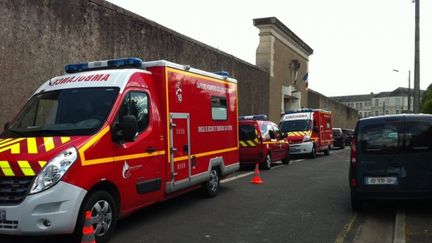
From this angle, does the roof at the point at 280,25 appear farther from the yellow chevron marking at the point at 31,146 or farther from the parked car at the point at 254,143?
the yellow chevron marking at the point at 31,146

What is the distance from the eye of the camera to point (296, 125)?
2314 centimetres

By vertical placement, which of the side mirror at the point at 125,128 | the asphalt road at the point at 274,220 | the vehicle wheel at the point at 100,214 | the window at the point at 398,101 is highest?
the window at the point at 398,101

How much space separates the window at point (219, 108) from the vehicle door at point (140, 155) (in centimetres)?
251

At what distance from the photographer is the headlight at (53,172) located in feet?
18.0

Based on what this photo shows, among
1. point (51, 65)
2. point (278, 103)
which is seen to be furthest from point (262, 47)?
point (51, 65)

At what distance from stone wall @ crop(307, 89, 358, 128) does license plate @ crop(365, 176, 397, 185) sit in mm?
34528

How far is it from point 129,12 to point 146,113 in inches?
331

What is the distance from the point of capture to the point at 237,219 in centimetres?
789

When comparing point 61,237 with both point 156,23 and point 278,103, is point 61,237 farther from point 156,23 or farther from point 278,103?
point 278,103

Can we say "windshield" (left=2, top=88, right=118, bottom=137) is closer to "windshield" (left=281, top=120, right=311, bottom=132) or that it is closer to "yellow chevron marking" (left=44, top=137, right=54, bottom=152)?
"yellow chevron marking" (left=44, top=137, right=54, bottom=152)

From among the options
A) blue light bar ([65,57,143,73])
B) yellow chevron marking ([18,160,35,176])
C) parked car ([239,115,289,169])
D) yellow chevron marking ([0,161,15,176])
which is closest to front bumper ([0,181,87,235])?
yellow chevron marking ([18,160,35,176])

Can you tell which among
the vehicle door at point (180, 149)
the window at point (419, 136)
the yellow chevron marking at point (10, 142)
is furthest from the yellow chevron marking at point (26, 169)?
the window at point (419, 136)

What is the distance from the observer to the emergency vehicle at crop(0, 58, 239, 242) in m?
5.53

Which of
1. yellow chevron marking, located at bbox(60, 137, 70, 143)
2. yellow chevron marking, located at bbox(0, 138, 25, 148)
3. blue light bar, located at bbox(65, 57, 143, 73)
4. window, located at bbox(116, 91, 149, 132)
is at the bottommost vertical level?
yellow chevron marking, located at bbox(0, 138, 25, 148)
